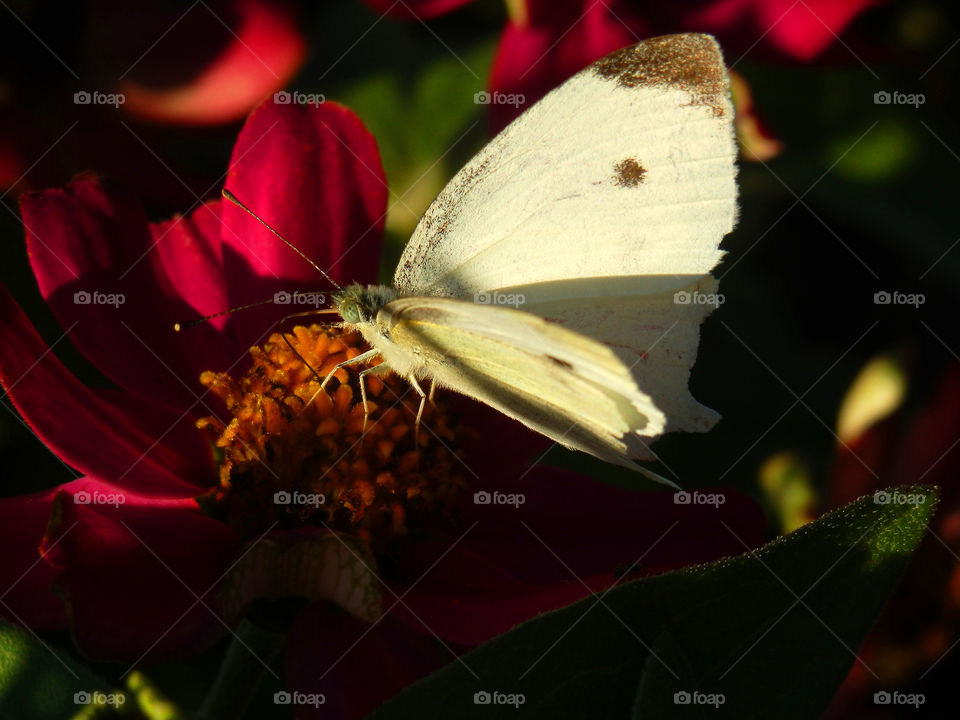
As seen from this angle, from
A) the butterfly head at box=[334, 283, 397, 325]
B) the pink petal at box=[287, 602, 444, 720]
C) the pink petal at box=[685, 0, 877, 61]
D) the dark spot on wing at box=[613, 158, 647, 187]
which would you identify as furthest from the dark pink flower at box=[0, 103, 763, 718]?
the pink petal at box=[685, 0, 877, 61]

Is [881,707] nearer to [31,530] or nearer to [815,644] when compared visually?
[815,644]

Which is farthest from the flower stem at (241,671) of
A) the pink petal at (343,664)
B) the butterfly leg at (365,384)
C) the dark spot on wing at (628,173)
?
the dark spot on wing at (628,173)

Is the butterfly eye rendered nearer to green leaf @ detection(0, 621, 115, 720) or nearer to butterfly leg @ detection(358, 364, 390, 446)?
butterfly leg @ detection(358, 364, 390, 446)

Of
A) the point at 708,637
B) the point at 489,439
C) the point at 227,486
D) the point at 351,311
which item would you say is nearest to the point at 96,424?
the point at 227,486

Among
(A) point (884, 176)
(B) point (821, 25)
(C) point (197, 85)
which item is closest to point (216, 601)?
(C) point (197, 85)

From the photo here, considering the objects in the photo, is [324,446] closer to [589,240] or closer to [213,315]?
[213,315]

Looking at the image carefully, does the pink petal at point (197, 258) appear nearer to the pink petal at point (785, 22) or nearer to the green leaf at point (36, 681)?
the green leaf at point (36, 681)
